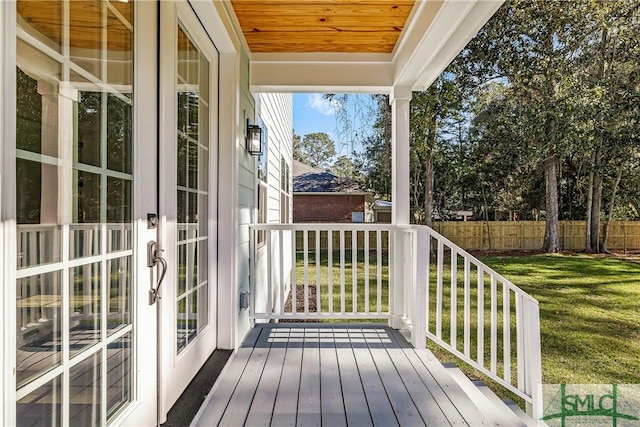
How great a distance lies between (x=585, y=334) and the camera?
189 inches

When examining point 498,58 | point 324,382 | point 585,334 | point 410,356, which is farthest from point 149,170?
point 498,58

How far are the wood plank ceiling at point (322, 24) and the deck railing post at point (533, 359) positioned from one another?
2224 mm

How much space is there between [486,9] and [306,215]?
13.8 m

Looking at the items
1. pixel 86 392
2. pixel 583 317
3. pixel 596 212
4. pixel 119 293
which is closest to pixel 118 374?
pixel 86 392

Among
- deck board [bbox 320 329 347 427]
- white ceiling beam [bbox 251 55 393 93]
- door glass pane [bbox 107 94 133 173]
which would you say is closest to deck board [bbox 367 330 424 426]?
deck board [bbox 320 329 347 427]

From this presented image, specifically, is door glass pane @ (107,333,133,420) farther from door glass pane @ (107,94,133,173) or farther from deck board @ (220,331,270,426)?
door glass pane @ (107,94,133,173)

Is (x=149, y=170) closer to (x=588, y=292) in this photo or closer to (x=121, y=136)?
(x=121, y=136)

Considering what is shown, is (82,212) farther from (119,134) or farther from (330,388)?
(330,388)

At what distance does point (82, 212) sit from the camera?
3.92 feet

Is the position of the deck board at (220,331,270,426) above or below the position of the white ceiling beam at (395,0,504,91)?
below

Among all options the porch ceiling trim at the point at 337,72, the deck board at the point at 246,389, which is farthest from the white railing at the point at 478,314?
the porch ceiling trim at the point at 337,72

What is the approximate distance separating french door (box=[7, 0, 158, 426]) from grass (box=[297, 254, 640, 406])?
3466 mm

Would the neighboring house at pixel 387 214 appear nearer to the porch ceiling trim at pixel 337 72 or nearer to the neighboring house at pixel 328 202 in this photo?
the neighboring house at pixel 328 202

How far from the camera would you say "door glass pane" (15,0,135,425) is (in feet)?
3.13
